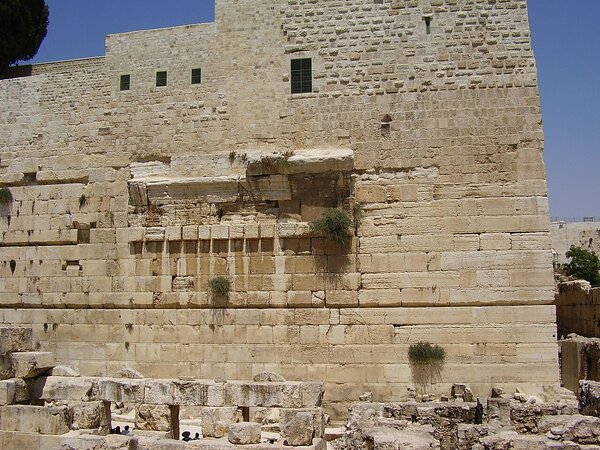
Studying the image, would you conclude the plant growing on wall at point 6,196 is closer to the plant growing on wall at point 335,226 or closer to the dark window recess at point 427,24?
the plant growing on wall at point 335,226

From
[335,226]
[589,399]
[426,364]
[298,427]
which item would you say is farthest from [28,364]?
[589,399]

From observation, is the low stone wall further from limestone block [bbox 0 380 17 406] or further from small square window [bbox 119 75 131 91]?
limestone block [bbox 0 380 17 406]

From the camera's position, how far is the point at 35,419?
8266 millimetres

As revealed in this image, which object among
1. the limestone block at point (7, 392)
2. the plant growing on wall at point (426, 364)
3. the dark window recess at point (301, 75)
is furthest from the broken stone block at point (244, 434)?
the dark window recess at point (301, 75)

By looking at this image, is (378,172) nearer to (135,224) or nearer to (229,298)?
(229,298)

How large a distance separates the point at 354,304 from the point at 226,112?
4.14 metres

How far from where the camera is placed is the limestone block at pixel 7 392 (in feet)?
27.5

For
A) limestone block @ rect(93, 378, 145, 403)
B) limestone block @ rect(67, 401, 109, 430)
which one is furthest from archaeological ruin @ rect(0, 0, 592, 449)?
limestone block @ rect(93, 378, 145, 403)

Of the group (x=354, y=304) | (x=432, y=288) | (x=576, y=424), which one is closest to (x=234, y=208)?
(x=354, y=304)

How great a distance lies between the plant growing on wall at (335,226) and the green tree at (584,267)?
23134 millimetres

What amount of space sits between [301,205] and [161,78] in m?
3.69

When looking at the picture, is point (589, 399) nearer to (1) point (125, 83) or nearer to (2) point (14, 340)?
(2) point (14, 340)

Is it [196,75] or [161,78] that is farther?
[161,78]

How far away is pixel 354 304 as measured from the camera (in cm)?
1035
